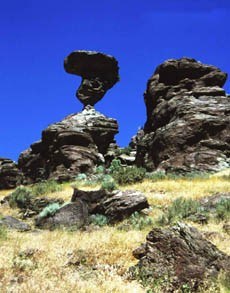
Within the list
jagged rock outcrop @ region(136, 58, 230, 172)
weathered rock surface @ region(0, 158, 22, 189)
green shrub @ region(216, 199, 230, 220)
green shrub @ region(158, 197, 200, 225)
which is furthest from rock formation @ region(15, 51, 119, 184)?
green shrub @ region(216, 199, 230, 220)

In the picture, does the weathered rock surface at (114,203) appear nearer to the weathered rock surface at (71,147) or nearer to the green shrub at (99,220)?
the green shrub at (99,220)

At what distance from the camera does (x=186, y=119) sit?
32.9 m

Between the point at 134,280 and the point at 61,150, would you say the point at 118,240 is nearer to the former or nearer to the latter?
the point at 134,280

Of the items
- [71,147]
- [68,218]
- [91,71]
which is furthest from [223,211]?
[91,71]

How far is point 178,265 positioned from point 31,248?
360cm

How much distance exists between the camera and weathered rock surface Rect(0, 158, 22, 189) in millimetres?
44562

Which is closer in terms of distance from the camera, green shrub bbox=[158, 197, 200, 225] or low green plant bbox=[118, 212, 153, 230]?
low green plant bbox=[118, 212, 153, 230]

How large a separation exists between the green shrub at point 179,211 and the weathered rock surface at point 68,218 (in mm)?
3139

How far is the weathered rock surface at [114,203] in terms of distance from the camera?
17.2 metres

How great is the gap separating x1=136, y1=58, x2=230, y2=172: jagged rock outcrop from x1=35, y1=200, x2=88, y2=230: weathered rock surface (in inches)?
549

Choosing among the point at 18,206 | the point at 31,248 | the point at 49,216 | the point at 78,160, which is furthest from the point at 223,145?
the point at 31,248

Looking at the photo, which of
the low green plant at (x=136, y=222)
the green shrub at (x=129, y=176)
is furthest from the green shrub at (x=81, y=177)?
the low green plant at (x=136, y=222)

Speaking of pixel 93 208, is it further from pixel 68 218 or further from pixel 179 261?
pixel 179 261

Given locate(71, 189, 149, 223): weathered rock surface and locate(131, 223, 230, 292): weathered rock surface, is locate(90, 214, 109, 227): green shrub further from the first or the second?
locate(131, 223, 230, 292): weathered rock surface
